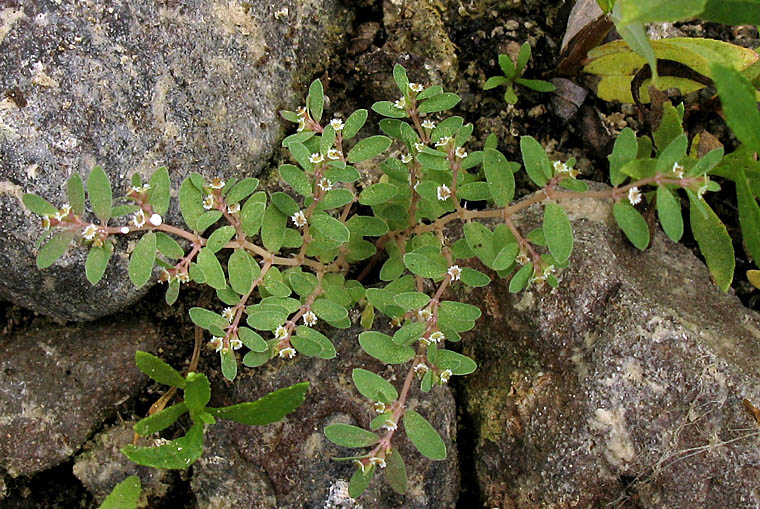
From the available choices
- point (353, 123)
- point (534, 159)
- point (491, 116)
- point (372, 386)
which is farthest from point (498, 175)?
point (491, 116)

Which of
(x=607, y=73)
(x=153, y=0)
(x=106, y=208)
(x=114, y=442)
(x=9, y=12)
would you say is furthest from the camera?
(x=607, y=73)

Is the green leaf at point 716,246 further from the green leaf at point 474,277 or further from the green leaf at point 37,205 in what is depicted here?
the green leaf at point 37,205

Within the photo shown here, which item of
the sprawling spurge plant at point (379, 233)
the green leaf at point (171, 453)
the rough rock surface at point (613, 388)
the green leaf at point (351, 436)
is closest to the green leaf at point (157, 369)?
the sprawling spurge plant at point (379, 233)

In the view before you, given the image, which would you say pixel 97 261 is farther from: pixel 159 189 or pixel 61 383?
pixel 61 383

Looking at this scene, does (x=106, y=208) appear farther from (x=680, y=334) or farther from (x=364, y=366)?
(x=680, y=334)

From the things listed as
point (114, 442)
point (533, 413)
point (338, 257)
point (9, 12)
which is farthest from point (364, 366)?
point (9, 12)

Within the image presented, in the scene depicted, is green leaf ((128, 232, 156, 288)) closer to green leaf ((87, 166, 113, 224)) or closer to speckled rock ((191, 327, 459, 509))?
green leaf ((87, 166, 113, 224))
